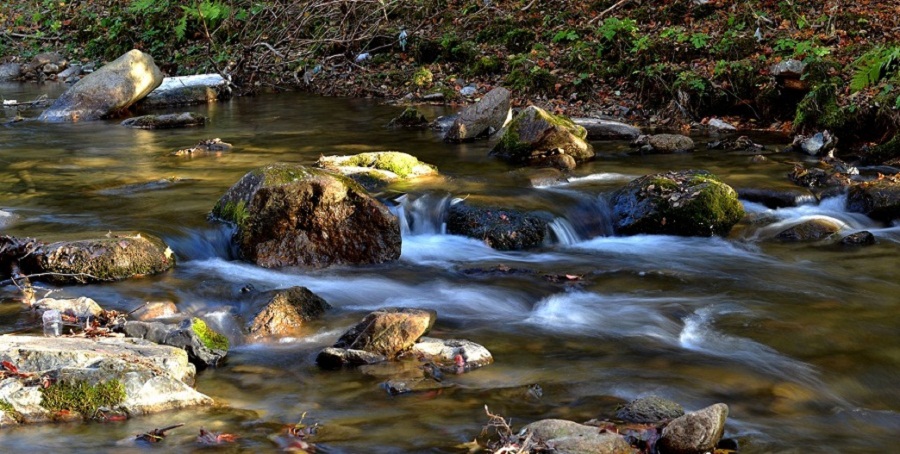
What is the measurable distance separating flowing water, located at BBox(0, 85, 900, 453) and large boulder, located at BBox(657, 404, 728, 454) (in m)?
0.29

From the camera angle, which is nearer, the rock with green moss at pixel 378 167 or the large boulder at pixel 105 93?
the rock with green moss at pixel 378 167

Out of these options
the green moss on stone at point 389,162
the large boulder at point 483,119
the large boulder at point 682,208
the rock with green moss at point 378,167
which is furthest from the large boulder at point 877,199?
the large boulder at point 483,119

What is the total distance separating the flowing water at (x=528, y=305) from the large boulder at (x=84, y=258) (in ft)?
0.70

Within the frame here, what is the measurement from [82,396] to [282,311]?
6.01 ft

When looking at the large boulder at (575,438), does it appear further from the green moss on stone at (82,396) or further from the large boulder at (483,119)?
the large boulder at (483,119)

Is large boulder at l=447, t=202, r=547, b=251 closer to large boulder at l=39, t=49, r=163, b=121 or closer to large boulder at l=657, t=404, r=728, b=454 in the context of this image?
large boulder at l=657, t=404, r=728, b=454

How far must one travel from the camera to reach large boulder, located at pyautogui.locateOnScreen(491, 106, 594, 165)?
1123 centimetres

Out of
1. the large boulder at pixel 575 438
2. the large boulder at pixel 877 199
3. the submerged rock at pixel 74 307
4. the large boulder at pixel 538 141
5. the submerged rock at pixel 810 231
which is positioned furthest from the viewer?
the large boulder at pixel 538 141

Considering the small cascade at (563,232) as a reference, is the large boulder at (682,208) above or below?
above

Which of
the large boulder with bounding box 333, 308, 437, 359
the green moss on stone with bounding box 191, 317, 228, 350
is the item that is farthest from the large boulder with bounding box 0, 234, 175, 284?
the large boulder with bounding box 333, 308, 437, 359

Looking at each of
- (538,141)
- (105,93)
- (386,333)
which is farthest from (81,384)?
(105,93)

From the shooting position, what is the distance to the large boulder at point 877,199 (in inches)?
356

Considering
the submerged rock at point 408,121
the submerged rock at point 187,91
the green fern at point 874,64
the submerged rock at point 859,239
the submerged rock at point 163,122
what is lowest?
the submerged rock at point 859,239

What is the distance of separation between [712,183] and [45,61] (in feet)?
63.8
